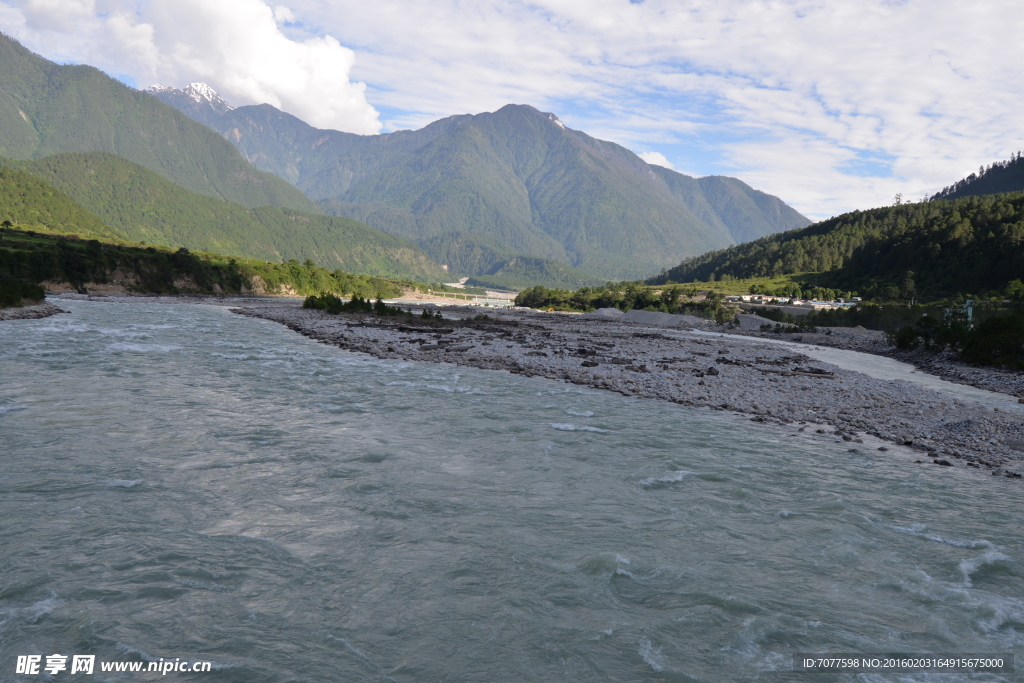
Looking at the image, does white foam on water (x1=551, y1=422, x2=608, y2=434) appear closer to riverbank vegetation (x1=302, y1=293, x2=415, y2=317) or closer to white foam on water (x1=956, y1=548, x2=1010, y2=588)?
white foam on water (x1=956, y1=548, x2=1010, y2=588)

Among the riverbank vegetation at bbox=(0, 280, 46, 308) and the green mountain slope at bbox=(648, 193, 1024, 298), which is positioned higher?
the green mountain slope at bbox=(648, 193, 1024, 298)

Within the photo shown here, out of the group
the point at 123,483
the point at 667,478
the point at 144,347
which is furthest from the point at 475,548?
the point at 144,347

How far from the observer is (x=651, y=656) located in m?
7.18

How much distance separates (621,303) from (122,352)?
122 metres

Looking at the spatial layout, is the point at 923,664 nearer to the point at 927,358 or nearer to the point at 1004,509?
the point at 1004,509

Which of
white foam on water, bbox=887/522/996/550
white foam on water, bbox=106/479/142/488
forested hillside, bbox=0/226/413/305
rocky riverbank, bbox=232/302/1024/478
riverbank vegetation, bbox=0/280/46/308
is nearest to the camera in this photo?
white foam on water, bbox=887/522/996/550

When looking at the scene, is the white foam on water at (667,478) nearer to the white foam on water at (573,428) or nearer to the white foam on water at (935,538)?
the white foam on water at (573,428)

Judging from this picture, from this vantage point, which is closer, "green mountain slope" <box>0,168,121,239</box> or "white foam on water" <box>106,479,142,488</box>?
"white foam on water" <box>106,479,142,488</box>

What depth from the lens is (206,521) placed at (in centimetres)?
1012

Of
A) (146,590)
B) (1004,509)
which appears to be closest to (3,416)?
(146,590)

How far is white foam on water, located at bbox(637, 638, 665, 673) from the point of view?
6.97 meters

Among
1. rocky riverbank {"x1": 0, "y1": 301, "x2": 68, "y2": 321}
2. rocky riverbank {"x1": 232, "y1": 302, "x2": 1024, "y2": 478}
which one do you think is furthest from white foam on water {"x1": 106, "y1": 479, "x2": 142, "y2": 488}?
rocky riverbank {"x1": 0, "y1": 301, "x2": 68, "y2": 321}

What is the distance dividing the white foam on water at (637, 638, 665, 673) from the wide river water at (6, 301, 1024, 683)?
0.03 metres

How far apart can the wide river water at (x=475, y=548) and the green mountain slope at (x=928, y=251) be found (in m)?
135
